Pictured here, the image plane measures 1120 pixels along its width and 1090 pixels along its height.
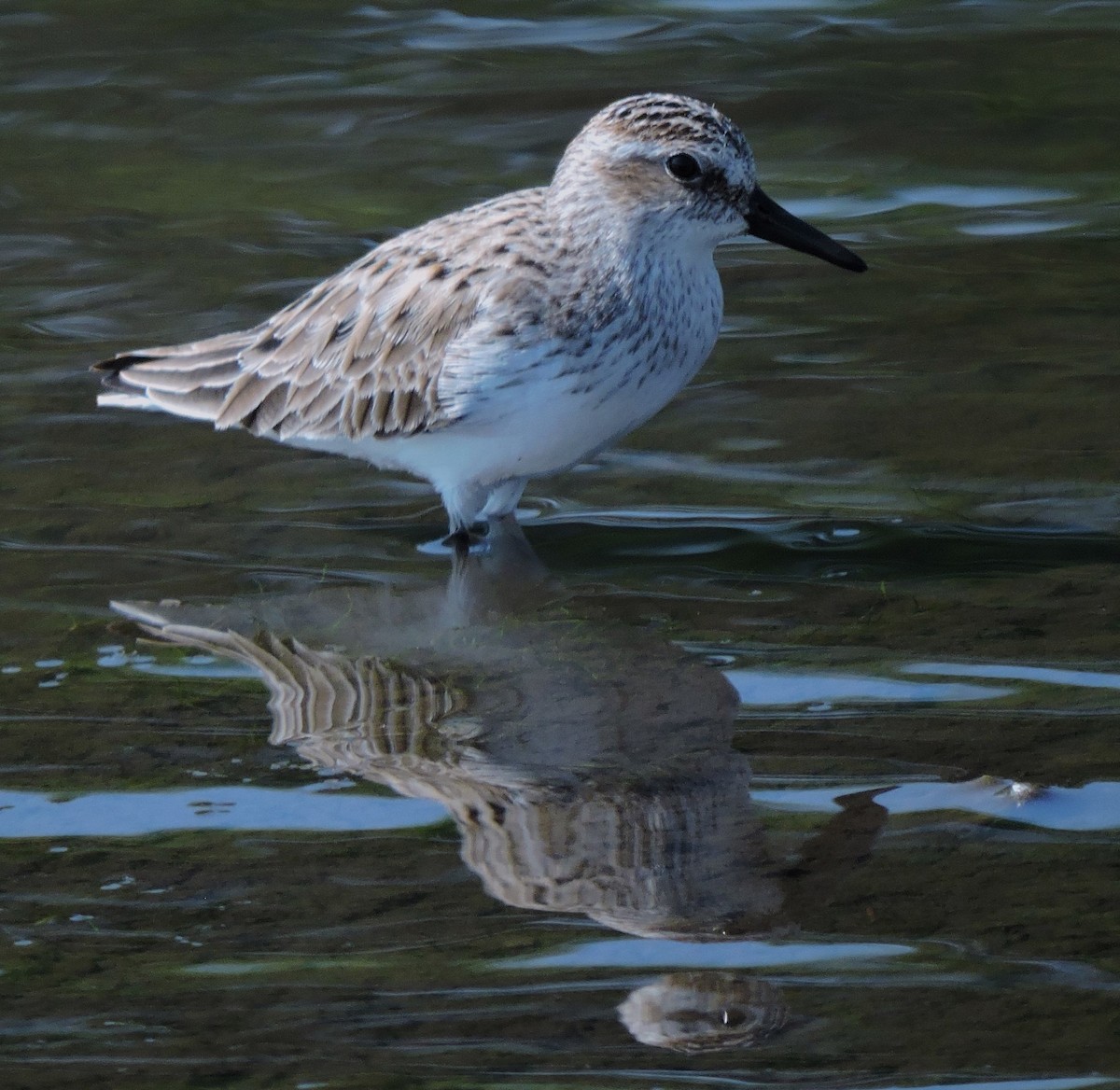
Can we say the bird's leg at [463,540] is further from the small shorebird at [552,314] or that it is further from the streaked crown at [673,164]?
the streaked crown at [673,164]

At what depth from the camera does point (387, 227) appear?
35.2ft

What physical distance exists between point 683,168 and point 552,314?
0.72 metres

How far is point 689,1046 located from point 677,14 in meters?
10.5

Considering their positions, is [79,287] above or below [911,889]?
above

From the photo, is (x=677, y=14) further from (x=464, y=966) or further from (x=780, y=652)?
(x=464, y=966)

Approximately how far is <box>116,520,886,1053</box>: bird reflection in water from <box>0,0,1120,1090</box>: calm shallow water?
2 cm

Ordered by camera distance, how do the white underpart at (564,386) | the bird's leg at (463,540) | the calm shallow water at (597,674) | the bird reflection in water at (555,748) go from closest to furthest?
1. the calm shallow water at (597,674)
2. the bird reflection in water at (555,748)
3. the white underpart at (564,386)
4. the bird's leg at (463,540)

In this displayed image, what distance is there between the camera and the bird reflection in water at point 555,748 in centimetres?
489

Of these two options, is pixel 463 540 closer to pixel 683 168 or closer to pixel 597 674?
pixel 597 674

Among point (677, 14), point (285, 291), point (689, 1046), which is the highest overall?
point (677, 14)

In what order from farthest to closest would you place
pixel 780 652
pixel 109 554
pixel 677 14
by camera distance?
1. pixel 677 14
2. pixel 109 554
3. pixel 780 652

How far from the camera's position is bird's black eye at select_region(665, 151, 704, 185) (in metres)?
7.12

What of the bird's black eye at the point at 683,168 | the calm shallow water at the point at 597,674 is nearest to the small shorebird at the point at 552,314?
the bird's black eye at the point at 683,168

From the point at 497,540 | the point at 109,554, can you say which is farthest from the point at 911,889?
the point at 109,554
